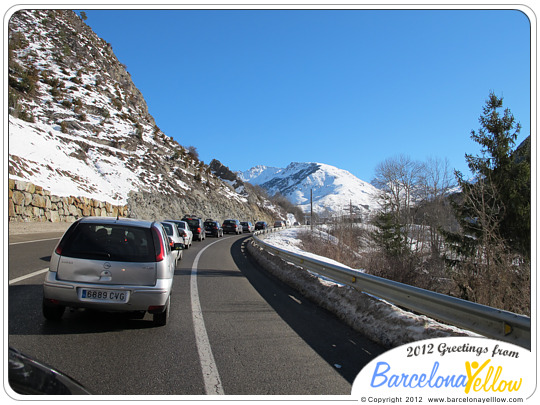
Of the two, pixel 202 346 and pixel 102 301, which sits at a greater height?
pixel 102 301

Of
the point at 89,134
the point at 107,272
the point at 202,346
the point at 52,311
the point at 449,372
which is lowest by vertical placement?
the point at 202,346

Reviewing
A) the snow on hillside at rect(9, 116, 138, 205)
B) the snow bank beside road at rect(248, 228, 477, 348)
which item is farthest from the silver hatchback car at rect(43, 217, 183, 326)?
the snow on hillside at rect(9, 116, 138, 205)

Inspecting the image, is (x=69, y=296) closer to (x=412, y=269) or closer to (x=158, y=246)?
(x=158, y=246)

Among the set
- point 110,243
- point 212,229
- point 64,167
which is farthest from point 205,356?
point 64,167

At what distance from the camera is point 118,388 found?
3311 millimetres

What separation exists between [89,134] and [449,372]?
162 ft

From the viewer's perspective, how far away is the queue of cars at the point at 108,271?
492 centimetres

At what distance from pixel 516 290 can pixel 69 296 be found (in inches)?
394

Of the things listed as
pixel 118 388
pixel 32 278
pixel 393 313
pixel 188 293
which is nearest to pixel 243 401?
pixel 118 388

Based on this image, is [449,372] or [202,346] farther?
[202,346]

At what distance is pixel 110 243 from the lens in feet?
17.3

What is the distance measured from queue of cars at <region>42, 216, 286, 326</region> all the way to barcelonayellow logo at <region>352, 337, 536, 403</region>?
3249 millimetres

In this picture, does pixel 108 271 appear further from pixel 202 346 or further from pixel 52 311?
pixel 202 346

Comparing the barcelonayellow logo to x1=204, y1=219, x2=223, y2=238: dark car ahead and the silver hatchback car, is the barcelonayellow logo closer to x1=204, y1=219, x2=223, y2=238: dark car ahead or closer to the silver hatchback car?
the silver hatchback car
